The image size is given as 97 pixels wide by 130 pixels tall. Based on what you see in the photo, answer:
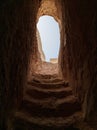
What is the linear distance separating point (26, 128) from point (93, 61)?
1.53 meters

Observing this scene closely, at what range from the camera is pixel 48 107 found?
4.90 metres

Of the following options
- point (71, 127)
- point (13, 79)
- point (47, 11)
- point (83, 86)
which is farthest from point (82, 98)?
point (47, 11)

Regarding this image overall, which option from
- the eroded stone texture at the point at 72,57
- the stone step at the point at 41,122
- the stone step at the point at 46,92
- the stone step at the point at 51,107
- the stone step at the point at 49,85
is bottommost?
the stone step at the point at 41,122

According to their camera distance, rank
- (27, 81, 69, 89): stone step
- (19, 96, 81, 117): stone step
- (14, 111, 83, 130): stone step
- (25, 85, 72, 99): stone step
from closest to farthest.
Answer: (14, 111, 83, 130): stone step, (19, 96, 81, 117): stone step, (25, 85, 72, 99): stone step, (27, 81, 69, 89): stone step

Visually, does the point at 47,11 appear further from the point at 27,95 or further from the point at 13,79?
the point at 13,79

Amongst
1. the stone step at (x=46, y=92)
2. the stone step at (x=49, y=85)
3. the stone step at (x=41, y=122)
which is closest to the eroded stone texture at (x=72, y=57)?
the stone step at (x=41, y=122)

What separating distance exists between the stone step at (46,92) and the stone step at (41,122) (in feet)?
2.27

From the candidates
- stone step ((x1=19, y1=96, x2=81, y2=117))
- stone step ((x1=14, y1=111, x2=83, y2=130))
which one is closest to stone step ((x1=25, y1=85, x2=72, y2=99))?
stone step ((x1=19, y1=96, x2=81, y2=117))

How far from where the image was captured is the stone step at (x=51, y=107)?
15.7 ft

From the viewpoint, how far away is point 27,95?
17.0ft

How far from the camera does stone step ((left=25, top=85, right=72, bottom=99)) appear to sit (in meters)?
5.27

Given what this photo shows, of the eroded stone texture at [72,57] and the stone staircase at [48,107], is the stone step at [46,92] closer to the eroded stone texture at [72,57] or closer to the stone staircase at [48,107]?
the stone staircase at [48,107]

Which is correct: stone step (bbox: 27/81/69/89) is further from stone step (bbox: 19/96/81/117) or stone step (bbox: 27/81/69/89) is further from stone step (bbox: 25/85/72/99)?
stone step (bbox: 19/96/81/117)

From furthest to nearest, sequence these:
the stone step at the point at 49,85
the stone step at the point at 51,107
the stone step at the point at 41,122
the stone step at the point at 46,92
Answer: the stone step at the point at 49,85
the stone step at the point at 46,92
the stone step at the point at 51,107
the stone step at the point at 41,122
